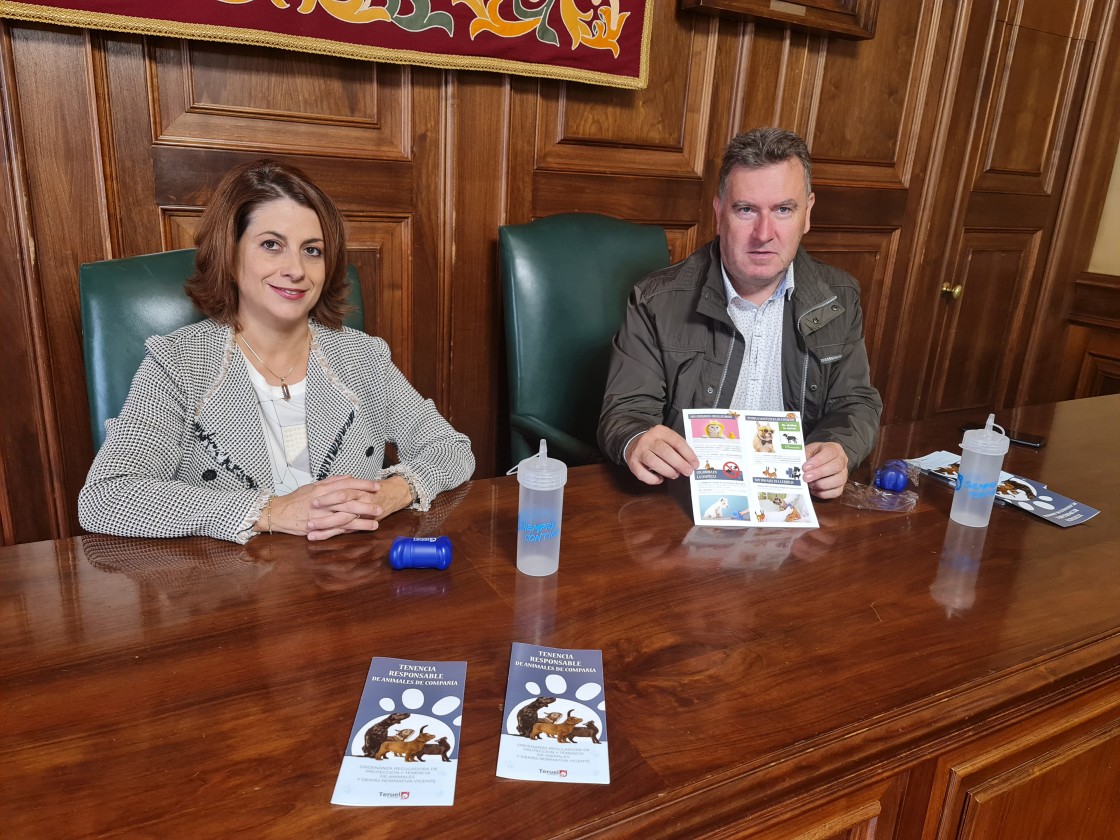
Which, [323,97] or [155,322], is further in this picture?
[323,97]

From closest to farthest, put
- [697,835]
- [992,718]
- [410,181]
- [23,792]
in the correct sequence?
[23,792] → [697,835] → [992,718] → [410,181]

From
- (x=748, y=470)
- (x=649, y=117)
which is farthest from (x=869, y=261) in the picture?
(x=748, y=470)

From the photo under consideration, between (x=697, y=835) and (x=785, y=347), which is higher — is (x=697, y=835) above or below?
below

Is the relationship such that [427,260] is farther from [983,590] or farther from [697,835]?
[697,835]

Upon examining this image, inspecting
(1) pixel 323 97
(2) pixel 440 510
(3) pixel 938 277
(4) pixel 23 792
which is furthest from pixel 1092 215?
(4) pixel 23 792

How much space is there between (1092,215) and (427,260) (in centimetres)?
306

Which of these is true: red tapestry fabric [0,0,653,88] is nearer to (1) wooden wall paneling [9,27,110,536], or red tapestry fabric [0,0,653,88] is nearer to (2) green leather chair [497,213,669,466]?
(1) wooden wall paneling [9,27,110,536]

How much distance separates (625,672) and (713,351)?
1019 millimetres

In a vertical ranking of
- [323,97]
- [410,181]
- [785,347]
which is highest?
[323,97]

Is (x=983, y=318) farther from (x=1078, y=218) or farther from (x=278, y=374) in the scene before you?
(x=278, y=374)

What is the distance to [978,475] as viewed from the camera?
141 centimetres

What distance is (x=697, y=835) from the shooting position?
33.5 inches

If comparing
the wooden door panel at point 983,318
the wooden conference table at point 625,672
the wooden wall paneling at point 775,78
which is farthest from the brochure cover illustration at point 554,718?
the wooden door panel at point 983,318

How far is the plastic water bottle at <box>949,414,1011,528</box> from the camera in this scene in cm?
139
